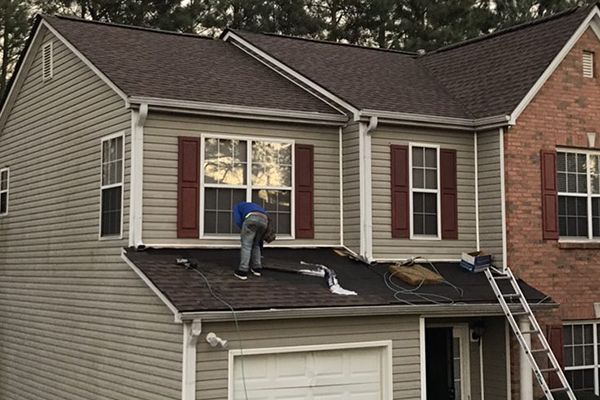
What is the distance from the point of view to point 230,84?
15.0 m

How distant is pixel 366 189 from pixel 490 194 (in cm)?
242

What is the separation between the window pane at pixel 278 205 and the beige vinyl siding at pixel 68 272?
2.34 metres

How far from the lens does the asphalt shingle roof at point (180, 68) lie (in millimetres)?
13914

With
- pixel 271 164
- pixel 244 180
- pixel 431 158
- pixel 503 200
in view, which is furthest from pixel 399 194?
pixel 244 180

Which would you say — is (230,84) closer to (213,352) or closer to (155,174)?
(155,174)

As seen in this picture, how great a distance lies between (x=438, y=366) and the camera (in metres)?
14.4

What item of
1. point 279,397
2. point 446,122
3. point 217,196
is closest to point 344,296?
point 279,397

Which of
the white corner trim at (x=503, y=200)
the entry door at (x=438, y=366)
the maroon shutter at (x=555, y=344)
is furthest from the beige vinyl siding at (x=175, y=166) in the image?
the maroon shutter at (x=555, y=344)

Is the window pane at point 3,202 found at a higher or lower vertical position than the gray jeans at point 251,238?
higher

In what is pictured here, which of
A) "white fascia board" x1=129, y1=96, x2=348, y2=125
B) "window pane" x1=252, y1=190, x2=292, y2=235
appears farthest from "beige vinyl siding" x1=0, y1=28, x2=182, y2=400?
"window pane" x1=252, y1=190, x2=292, y2=235

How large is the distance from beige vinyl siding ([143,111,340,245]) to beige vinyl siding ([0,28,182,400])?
1.41 feet

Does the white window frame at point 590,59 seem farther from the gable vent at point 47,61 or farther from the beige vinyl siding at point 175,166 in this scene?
the gable vent at point 47,61

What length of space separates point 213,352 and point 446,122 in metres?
6.56

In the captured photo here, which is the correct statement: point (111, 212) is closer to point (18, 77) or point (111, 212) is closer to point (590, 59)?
point (18, 77)
